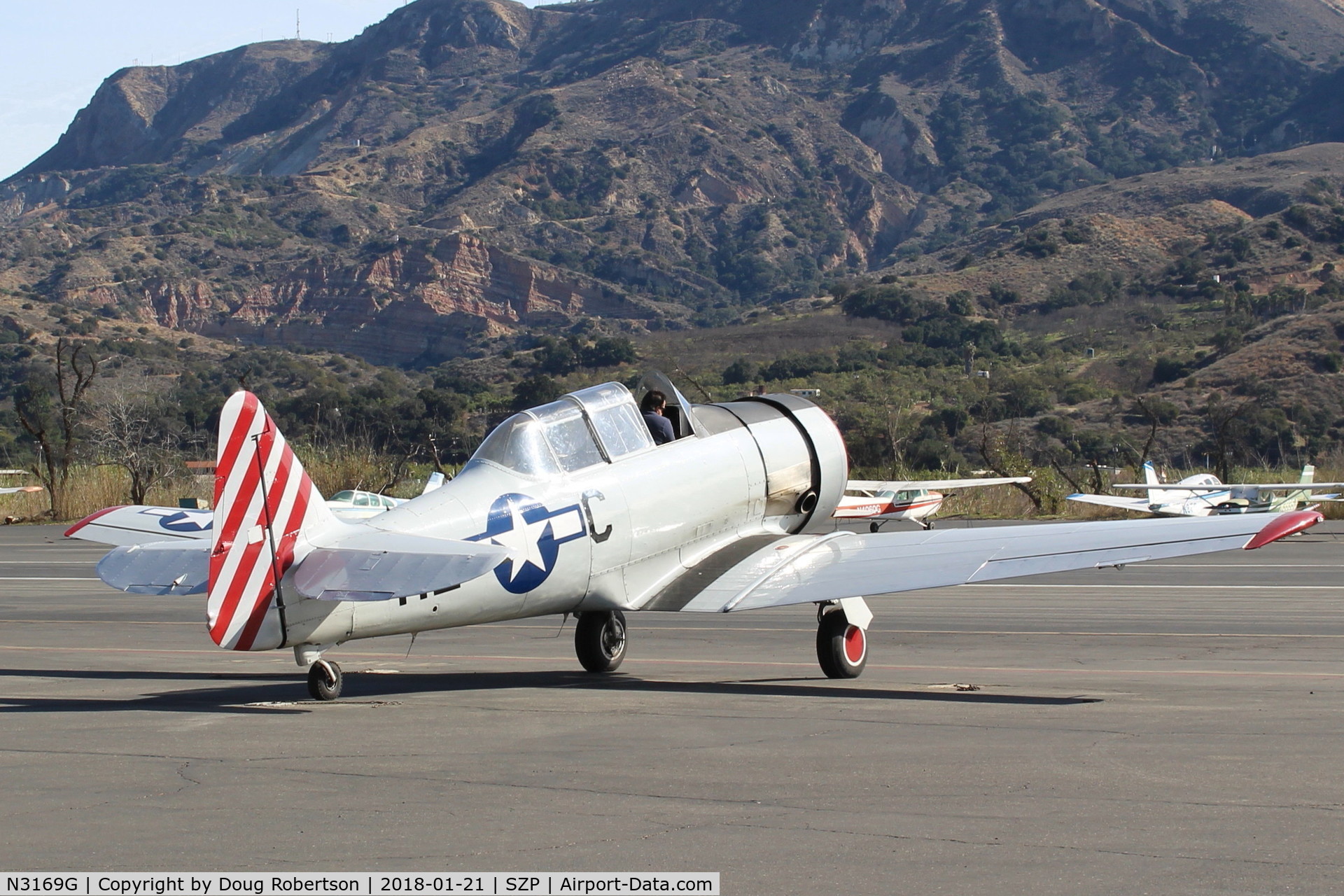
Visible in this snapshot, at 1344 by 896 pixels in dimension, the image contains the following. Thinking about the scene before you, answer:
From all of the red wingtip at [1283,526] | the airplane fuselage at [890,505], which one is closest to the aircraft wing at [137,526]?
the red wingtip at [1283,526]

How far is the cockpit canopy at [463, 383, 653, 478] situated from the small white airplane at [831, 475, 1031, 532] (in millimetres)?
14781

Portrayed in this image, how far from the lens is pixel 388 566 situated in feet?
26.8

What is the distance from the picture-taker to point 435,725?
8133 millimetres

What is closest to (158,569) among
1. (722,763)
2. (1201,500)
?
(722,763)

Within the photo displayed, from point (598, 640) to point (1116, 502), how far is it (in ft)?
74.2

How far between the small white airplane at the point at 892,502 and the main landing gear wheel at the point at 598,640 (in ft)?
46.8

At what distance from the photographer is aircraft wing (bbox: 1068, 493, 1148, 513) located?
30516 millimetres

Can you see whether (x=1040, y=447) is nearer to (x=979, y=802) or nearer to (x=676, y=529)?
(x=676, y=529)

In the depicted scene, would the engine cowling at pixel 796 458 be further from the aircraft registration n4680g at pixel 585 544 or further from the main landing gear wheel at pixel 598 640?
the main landing gear wheel at pixel 598 640

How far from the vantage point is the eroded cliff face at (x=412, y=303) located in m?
171

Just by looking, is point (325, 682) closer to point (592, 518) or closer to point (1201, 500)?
point (592, 518)

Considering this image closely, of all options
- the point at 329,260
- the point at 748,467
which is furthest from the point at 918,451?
the point at 329,260

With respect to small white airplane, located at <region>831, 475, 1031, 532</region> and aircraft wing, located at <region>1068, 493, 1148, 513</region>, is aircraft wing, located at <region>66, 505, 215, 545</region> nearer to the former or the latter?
small white airplane, located at <region>831, 475, 1031, 532</region>

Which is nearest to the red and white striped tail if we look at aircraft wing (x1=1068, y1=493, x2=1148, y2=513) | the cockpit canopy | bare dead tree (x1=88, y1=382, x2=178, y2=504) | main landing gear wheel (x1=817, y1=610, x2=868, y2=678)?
the cockpit canopy
